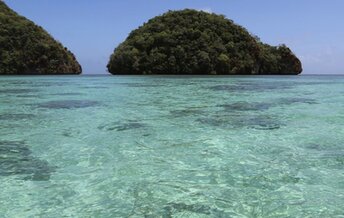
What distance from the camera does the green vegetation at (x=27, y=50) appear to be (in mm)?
58625

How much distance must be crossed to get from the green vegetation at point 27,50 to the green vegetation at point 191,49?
10811 millimetres

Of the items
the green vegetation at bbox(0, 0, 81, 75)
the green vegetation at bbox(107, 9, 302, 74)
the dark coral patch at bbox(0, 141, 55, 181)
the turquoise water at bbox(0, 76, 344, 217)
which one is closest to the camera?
the turquoise water at bbox(0, 76, 344, 217)

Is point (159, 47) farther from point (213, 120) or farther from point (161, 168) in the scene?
point (161, 168)

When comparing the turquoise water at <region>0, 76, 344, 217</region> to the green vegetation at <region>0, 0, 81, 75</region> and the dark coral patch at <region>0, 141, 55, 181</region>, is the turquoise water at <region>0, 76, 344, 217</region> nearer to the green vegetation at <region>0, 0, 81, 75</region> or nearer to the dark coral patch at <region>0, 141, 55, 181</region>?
the dark coral patch at <region>0, 141, 55, 181</region>

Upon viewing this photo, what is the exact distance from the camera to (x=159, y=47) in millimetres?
56094

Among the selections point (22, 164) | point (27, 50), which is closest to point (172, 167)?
point (22, 164)

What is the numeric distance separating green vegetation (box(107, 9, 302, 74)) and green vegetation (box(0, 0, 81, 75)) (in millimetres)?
10811

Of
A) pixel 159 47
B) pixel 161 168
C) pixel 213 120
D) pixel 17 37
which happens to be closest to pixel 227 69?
pixel 159 47

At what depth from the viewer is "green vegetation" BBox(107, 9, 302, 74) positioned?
54625 millimetres

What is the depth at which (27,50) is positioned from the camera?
2415 inches

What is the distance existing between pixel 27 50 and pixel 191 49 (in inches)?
1013

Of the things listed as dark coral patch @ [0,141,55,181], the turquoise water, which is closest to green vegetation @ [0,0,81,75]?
the turquoise water

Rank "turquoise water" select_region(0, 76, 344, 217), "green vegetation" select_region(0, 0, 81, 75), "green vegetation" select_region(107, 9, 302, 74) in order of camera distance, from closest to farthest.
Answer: "turquoise water" select_region(0, 76, 344, 217), "green vegetation" select_region(107, 9, 302, 74), "green vegetation" select_region(0, 0, 81, 75)

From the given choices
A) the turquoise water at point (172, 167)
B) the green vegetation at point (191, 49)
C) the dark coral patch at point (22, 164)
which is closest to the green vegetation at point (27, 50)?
the green vegetation at point (191, 49)
